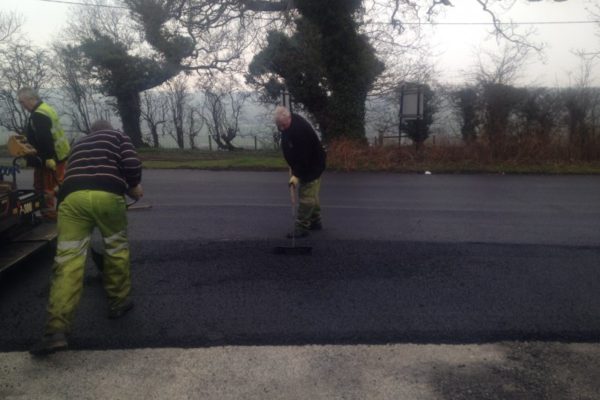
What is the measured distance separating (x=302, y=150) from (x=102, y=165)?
9.70ft

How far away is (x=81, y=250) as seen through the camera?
3908mm

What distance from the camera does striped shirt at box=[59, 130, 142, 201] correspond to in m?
4.02

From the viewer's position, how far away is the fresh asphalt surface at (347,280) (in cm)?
402

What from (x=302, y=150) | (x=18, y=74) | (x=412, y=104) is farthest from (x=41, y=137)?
(x=18, y=74)

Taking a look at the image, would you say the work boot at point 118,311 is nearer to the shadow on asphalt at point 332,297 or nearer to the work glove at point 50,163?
the shadow on asphalt at point 332,297

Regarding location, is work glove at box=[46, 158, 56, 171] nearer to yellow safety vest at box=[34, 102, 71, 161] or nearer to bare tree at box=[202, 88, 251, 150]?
yellow safety vest at box=[34, 102, 71, 161]

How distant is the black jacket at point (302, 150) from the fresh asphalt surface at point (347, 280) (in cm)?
89

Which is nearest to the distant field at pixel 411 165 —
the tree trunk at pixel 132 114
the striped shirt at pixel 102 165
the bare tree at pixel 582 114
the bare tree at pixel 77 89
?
the bare tree at pixel 582 114

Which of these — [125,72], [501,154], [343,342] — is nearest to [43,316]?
[343,342]

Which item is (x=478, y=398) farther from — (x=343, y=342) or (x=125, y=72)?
(x=125, y=72)

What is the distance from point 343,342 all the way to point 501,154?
41.4ft

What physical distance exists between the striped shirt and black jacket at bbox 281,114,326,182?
259 cm

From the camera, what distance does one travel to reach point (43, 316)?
429 centimetres

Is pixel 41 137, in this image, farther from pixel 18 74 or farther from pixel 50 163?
pixel 18 74
